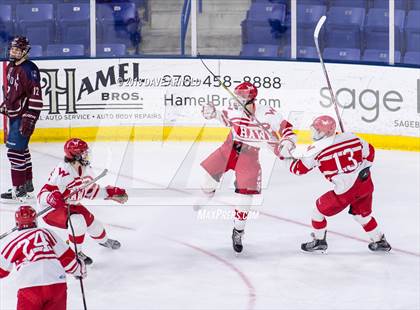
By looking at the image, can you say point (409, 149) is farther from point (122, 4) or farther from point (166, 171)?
point (122, 4)

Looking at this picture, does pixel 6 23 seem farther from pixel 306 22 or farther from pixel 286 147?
pixel 286 147

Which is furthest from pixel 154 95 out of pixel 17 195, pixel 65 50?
pixel 17 195

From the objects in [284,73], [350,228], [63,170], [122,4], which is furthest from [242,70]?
[63,170]

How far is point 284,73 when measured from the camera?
12.1 metres

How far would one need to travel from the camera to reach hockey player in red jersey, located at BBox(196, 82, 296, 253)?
844 cm

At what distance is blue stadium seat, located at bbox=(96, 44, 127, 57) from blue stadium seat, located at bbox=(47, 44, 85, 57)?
0.16 meters

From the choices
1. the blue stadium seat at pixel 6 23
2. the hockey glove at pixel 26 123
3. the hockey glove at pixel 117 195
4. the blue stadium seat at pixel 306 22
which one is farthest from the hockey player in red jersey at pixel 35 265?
the blue stadium seat at pixel 306 22

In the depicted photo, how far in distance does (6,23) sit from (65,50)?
641mm

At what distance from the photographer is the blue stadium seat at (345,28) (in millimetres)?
12117

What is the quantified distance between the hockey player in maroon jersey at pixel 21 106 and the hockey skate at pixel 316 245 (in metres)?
2.48

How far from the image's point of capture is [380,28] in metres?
12.0

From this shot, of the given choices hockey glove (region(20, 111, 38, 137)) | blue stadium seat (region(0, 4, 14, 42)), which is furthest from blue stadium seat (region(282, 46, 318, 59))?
hockey glove (region(20, 111, 38, 137))

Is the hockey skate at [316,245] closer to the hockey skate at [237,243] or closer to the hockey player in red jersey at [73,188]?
the hockey skate at [237,243]

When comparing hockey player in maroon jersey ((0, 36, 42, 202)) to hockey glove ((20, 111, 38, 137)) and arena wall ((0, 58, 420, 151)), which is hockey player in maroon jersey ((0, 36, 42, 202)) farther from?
arena wall ((0, 58, 420, 151))
